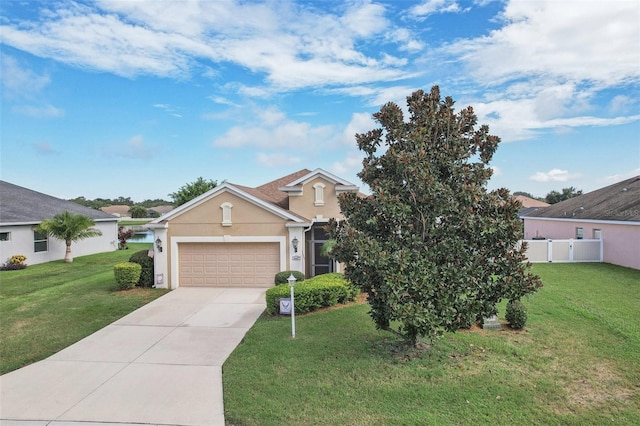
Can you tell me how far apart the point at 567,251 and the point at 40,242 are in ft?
102

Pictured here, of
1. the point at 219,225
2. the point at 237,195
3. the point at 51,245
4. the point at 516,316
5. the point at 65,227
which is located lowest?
the point at 516,316

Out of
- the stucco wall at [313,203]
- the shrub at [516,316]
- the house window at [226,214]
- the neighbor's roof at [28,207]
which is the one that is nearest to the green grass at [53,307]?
the house window at [226,214]

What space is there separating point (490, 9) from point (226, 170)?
75.7ft

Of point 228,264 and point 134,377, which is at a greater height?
point 228,264

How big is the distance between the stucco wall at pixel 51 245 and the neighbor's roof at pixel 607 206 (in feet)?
108

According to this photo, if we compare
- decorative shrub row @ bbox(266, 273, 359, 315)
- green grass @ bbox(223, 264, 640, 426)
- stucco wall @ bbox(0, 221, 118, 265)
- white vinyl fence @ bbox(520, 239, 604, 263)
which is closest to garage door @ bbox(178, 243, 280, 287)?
decorative shrub row @ bbox(266, 273, 359, 315)

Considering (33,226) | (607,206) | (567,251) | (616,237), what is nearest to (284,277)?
(567,251)

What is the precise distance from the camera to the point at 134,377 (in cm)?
639

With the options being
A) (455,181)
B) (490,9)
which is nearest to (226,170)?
(490,9)

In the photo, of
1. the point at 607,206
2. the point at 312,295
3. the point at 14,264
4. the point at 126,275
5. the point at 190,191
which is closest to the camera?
the point at 312,295

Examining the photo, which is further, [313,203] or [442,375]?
[313,203]

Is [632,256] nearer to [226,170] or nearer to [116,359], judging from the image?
[116,359]

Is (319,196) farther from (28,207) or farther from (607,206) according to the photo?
(28,207)

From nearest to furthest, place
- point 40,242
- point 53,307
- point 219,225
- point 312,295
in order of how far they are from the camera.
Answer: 1. point 312,295
2. point 53,307
3. point 219,225
4. point 40,242
